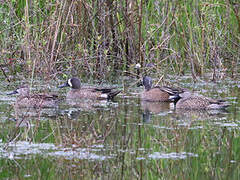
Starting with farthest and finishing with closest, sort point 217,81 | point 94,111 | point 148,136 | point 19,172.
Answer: point 217,81 → point 94,111 → point 148,136 → point 19,172

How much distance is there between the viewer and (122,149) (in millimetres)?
6301

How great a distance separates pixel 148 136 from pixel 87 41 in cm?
531

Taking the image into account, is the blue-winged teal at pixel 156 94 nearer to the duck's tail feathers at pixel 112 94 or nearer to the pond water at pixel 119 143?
the duck's tail feathers at pixel 112 94

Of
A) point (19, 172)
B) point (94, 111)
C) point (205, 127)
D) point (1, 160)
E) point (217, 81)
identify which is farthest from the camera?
point (217, 81)

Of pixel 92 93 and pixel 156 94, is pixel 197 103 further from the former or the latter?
pixel 92 93

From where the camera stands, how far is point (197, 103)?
925cm

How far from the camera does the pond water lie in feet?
18.2

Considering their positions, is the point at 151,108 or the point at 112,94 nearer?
the point at 151,108

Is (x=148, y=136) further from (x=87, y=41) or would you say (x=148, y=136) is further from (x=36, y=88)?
(x=87, y=41)

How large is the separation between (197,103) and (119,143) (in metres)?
2.96

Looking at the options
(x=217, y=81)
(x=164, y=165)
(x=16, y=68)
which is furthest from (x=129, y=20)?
(x=164, y=165)

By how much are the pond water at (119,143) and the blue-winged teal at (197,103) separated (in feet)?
0.53

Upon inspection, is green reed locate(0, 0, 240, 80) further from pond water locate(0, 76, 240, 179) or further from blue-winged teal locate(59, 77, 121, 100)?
pond water locate(0, 76, 240, 179)

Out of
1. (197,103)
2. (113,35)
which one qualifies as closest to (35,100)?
(197,103)
